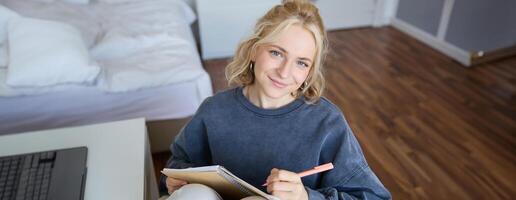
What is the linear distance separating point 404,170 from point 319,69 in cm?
101

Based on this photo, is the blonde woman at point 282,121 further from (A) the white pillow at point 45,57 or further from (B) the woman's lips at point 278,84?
(A) the white pillow at point 45,57

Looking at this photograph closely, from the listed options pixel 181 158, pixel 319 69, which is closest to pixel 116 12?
pixel 181 158

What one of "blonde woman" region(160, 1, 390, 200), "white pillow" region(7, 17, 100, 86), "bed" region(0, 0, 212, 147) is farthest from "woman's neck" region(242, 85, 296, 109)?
"white pillow" region(7, 17, 100, 86)

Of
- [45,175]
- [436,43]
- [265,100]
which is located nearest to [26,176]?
[45,175]

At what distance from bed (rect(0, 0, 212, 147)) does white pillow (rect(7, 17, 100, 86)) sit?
0.04 m

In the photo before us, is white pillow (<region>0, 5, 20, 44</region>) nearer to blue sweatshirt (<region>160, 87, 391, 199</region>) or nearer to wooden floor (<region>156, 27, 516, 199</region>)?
wooden floor (<region>156, 27, 516, 199</region>)

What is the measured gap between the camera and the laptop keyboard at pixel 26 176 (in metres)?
0.73

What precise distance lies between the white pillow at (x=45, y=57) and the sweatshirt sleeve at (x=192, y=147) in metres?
0.71

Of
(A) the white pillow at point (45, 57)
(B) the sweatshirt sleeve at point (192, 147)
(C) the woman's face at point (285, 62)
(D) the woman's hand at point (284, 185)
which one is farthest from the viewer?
(A) the white pillow at point (45, 57)

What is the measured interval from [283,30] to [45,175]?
621 mm

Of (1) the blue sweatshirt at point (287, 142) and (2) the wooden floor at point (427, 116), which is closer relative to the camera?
(1) the blue sweatshirt at point (287, 142)

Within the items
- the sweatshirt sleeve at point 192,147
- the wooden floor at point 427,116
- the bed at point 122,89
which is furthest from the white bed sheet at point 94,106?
the sweatshirt sleeve at point 192,147

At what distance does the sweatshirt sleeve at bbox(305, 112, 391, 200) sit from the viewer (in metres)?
Result: 0.77

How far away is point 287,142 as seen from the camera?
80 cm
